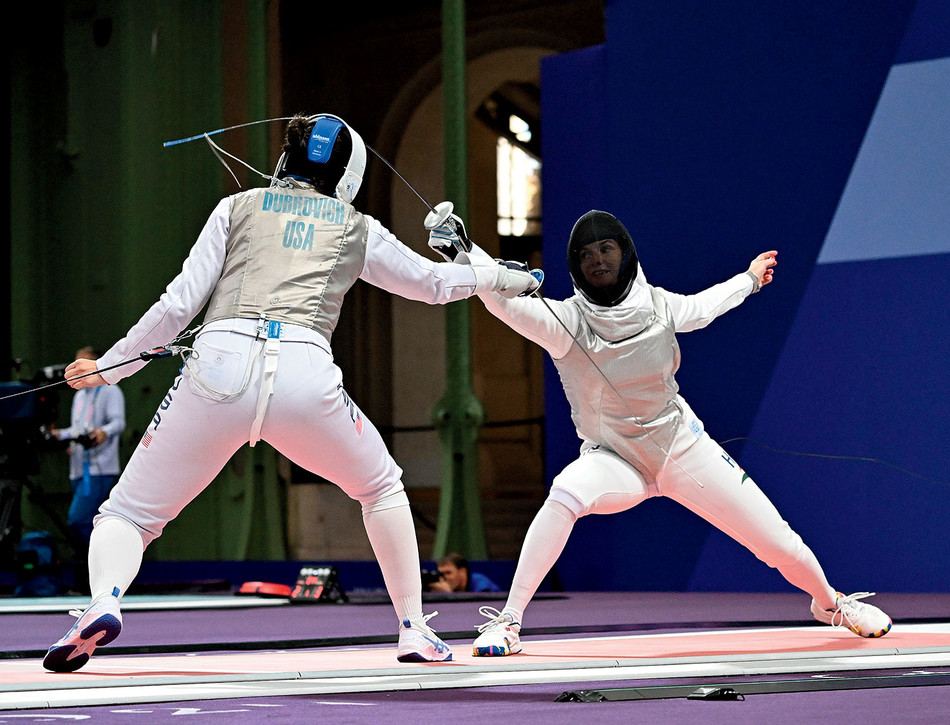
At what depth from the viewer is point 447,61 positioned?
7.43 meters

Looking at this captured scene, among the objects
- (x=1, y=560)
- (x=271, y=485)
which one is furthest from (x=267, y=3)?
(x=1, y=560)

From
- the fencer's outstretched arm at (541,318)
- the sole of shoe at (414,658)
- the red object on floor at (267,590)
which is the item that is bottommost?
the red object on floor at (267,590)

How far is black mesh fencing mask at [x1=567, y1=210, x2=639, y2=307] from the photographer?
3.53m

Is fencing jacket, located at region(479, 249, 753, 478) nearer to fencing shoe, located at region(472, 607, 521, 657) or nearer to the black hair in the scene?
fencing shoe, located at region(472, 607, 521, 657)

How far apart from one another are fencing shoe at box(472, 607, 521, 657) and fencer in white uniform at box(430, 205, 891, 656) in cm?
4

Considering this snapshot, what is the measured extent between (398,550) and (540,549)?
1.77 feet

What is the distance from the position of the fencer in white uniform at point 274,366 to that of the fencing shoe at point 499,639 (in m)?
0.20

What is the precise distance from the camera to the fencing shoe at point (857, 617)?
3555 mm

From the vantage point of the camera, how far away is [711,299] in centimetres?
366

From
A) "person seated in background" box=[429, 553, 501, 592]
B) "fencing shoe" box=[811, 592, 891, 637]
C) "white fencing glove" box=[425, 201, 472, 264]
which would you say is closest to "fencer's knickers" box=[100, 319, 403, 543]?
"white fencing glove" box=[425, 201, 472, 264]

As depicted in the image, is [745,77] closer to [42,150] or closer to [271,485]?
[271,485]

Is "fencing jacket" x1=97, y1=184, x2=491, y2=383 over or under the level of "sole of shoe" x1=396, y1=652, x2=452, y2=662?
over

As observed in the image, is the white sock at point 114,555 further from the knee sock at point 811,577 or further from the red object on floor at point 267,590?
the red object on floor at point 267,590

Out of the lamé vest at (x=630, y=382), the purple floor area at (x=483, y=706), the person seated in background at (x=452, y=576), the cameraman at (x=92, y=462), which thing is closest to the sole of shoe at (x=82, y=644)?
the purple floor area at (x=483, y=706)
